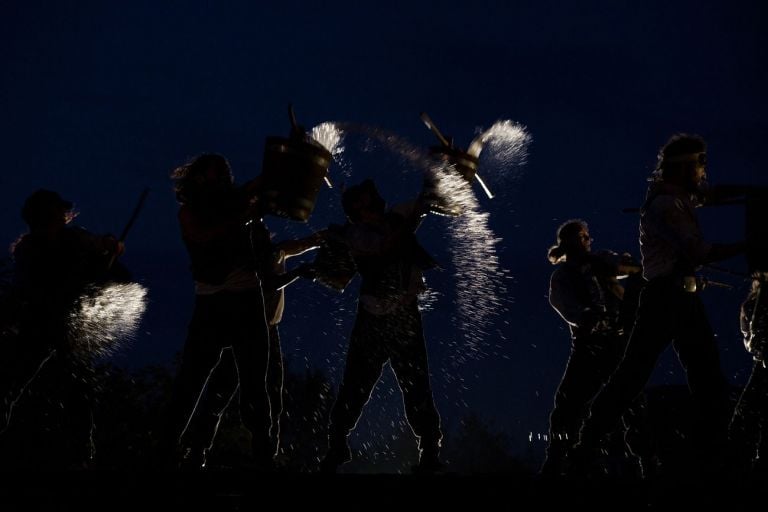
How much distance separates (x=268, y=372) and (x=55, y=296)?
5.67 feet

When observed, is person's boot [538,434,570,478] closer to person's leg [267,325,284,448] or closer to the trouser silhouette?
the trouser silhouette

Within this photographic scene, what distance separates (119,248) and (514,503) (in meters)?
4.05

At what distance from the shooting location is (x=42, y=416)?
17109mm

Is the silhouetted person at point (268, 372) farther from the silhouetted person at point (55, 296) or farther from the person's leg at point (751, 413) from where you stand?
the person's leg at point (751, 413)

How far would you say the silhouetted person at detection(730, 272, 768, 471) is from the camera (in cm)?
656

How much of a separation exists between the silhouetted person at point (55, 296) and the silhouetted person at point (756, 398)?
199 inches

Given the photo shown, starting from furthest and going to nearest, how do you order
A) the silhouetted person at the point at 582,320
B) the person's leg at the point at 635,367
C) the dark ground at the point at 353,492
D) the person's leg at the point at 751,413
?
the silhouetted person at the point at 582,320 → the person's leg at the point at 751,413 → the person's leg at the point at 635,367 → the dark ground at the point at 353,492

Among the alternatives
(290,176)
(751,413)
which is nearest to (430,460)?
(290,176)

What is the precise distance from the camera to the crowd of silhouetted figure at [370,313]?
5.02 metres

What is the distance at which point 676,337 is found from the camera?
16.6 feet

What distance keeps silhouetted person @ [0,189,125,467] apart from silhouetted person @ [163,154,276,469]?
1.29 meters

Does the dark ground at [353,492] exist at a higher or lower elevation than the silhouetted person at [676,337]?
lower

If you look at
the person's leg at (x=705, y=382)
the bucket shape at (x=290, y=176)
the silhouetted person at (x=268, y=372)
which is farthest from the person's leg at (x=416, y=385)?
the person's leg at (x=705, y=382)

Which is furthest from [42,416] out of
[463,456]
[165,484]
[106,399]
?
[463,456]
